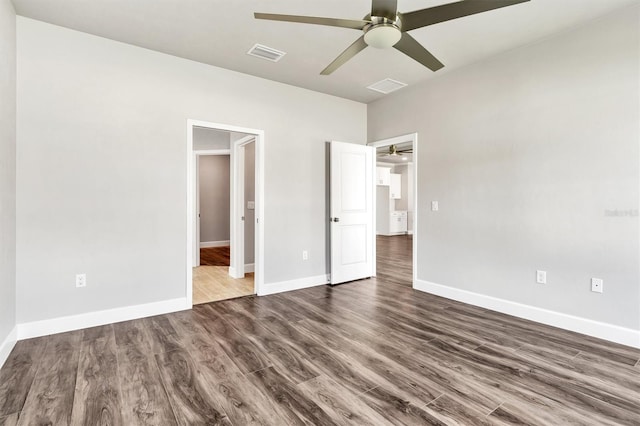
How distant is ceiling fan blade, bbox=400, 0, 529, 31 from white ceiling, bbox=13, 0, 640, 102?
813 mm

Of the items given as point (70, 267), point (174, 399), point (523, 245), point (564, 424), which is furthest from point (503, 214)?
point (70, 267)

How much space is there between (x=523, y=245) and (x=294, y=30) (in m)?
3.22

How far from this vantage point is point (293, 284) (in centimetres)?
438

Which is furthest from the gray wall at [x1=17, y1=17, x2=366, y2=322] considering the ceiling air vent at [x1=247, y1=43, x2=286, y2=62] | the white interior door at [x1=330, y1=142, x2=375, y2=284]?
the white interior door at [x1=330, y1=142, x2=375, y2=284]

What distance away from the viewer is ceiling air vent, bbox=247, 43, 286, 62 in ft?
10.7

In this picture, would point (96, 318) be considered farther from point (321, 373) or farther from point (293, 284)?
point (321, 373)

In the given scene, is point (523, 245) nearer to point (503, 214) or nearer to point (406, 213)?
point (503, 214)

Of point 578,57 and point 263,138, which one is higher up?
point 578,57

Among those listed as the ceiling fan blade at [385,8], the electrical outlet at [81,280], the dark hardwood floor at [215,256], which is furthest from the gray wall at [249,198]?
the ceiling fan blade at [385,8]

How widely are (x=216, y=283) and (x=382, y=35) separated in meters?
4.02

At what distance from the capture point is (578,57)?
9.50 ft

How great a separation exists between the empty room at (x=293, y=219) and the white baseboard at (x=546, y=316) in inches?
0.7

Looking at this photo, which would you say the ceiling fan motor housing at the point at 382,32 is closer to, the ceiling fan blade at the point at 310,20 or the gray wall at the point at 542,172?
the ceiling fan blade at the point at 310,20

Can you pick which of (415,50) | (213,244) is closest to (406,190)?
(213,244)
